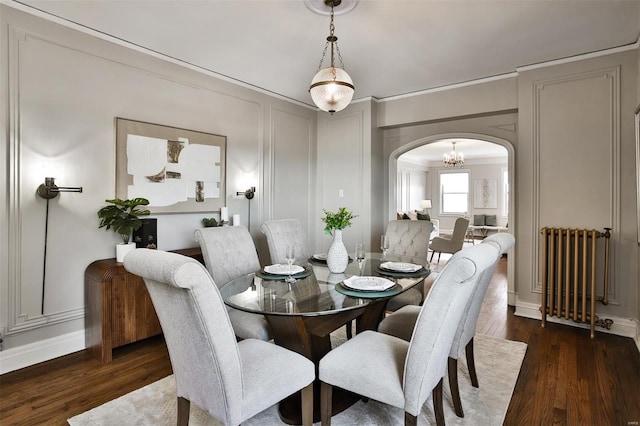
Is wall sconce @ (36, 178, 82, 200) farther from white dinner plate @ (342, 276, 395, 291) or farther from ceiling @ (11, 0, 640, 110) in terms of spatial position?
white dinner plate @ (342, 276, 395, 291)

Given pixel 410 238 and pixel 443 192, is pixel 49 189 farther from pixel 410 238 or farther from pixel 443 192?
pixel 443 192

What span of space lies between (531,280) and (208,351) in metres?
3.61

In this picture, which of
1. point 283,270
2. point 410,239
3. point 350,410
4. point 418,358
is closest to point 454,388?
point 350,410

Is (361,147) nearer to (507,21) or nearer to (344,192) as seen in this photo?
(344,192)

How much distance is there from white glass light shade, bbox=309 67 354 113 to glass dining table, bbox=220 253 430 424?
1.23 m

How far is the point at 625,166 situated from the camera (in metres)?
3.24

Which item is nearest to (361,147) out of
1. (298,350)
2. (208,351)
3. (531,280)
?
(531,280)

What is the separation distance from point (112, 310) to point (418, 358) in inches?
92.7

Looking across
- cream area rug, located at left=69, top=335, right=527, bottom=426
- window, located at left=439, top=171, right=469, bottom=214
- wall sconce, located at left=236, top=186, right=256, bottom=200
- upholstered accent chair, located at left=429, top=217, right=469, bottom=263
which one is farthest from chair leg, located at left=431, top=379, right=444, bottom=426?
window, located at left=439, top=171, right=469, bottom=214

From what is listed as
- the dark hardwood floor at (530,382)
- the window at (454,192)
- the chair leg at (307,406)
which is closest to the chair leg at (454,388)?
the dark hardwood floor at (530,382)

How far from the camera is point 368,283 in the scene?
6.69 feet

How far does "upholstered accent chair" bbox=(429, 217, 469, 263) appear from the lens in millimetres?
6188

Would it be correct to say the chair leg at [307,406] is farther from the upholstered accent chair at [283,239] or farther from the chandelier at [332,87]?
the chandelier at [332,87]

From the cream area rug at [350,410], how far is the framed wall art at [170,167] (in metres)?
1.71
